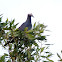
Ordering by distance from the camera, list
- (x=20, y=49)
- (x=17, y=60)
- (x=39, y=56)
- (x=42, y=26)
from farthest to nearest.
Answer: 1. (x=42, y=26)
2. (x=39, y=56)
3. (x=20, y=49)
4. (x=17, y=60)

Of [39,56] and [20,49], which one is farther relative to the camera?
[39,56]

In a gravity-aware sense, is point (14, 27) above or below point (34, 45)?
above

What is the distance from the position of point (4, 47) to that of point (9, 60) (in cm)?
22

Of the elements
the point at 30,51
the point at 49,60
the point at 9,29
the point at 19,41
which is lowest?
the point at 49,60

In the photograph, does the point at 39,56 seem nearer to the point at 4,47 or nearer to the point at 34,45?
the point at 34,45

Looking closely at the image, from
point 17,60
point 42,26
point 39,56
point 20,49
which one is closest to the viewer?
point 17,60

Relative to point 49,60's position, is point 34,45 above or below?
above

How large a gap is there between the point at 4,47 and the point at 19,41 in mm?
246

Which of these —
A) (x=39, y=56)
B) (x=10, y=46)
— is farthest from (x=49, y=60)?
(x=10, y=46)

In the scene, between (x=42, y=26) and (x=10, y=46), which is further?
(x=42, y=26)

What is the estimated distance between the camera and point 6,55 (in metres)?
2.43

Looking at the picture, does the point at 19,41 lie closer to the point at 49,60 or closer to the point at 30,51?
the point at 30,51

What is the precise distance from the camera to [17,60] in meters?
2.19

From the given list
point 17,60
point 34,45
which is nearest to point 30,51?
point 34,45
